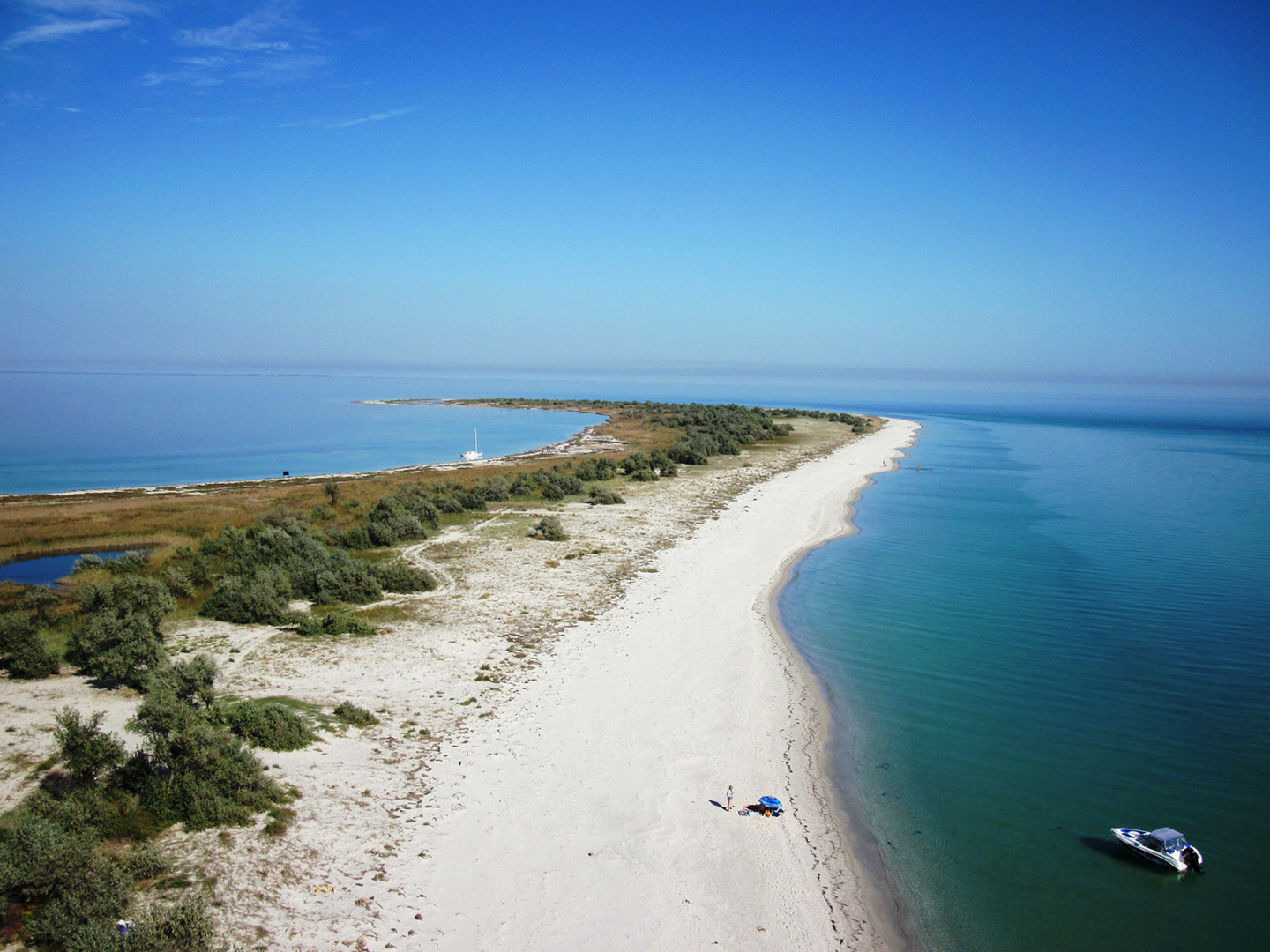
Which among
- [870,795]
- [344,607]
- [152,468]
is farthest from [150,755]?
[152,468]

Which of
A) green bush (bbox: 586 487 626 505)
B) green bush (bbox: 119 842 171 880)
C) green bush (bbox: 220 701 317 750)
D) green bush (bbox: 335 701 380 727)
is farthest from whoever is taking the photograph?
green bush (bbox: 586 487 626 505)

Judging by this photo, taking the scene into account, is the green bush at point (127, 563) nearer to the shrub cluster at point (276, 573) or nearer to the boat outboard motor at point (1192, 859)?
the shrub cluster at point (276, 573)

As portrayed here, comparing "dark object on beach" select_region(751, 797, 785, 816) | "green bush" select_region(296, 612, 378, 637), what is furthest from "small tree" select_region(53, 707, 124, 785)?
"dark object on beach" select_region(751, 797, 785, 816)

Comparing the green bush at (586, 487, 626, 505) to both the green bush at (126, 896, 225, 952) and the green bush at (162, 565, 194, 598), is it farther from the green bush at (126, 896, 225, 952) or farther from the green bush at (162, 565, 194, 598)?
the green bush at (126, 896, 225, 952)

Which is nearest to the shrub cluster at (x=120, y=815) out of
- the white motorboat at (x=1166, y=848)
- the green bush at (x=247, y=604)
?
the green bush at (x=247, y=604)

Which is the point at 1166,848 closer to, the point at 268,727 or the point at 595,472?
the point at 268,727

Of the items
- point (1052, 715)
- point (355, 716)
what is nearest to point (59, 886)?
point (355, 716)

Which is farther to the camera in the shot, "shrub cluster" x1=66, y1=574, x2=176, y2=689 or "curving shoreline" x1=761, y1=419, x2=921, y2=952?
"shrub cluster" x1=66, y1=574, x2=176, y2=689
